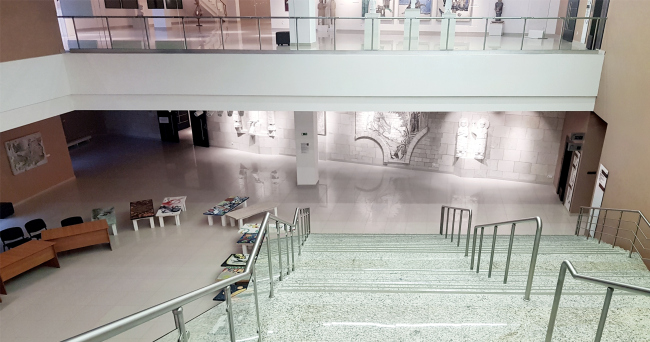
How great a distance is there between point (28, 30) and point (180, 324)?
10396 mm

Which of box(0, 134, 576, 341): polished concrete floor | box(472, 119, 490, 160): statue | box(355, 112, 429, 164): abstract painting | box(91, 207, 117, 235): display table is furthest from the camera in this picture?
box(355, 112, 429, 164): abstract painting

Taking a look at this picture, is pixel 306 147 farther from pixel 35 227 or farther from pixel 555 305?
pixel 555 305

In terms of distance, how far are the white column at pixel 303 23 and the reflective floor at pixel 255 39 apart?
209 mm

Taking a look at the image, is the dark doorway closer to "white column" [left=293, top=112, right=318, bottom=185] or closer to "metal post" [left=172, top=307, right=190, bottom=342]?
"white column" [left=293, top=112, right=318, bottom=185]

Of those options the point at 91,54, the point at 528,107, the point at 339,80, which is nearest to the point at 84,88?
the point at 91,54

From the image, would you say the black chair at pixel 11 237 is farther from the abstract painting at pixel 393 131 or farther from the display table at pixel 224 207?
the abstract painting at pixel 393 131

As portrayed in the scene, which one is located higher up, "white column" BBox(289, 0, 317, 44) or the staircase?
"white column" BBox(289, 0, 317, 44)

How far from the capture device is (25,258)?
8891 millimetres

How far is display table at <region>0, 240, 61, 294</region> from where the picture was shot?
8609 millimetres

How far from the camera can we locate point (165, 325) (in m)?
7.33

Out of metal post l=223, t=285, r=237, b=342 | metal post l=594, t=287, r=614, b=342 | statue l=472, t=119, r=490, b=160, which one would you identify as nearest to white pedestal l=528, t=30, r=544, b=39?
statue l=472, t=119, r=490, b=160

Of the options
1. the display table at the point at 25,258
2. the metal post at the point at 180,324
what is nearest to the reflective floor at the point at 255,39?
the display table at the point at 25,258

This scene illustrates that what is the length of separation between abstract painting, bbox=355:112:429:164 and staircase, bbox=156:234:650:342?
30.2ft

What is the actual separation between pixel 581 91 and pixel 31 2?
1327 centimetres
